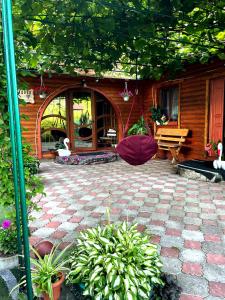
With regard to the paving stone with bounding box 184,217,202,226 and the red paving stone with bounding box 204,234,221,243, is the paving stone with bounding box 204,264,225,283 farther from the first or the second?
the paving stone with bounding box 184,217,202,226

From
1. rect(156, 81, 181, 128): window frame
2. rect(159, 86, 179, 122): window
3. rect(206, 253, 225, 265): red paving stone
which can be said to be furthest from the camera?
rect(159, 86, 179, 122): window

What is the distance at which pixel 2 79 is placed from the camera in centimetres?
182

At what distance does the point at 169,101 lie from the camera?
26.3ft

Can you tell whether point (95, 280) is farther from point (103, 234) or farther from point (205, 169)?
point (205, 169)

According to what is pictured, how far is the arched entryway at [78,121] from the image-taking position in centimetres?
850

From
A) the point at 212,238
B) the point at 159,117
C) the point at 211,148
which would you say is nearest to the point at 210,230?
the point at 212,238

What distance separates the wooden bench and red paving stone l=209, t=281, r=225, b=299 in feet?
17.7

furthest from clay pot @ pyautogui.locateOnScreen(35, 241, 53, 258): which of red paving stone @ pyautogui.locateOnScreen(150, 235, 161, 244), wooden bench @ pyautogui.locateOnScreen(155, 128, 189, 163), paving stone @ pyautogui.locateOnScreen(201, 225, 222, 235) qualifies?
wooden bench @ pyautogui.locateOnScreen(155, 128, 189, 163)

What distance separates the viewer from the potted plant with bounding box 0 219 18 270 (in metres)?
1.97

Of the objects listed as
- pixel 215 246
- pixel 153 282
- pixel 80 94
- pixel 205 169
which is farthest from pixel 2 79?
pixel 80 94

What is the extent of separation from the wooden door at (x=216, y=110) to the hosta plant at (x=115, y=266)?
5.21m

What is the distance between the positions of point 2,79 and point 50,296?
1.55 m

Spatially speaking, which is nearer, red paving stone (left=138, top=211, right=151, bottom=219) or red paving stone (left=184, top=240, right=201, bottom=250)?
red paving stone (left=184, top=240, right=201, bottom=250)

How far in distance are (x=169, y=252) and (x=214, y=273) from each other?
0.45 meters
